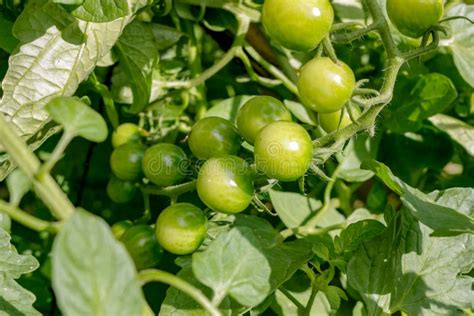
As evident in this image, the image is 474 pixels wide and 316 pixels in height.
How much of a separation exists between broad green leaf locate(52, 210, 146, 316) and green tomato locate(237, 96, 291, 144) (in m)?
0.37

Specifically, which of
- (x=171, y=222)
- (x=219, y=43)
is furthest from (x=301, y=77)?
(x=219, y=43)

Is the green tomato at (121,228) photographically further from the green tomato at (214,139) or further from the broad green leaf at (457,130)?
the broad green leaf at (457,130)

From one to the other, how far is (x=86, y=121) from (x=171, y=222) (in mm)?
296

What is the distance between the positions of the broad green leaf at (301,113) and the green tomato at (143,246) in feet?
1.03

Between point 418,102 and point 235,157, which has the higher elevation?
point 235,157

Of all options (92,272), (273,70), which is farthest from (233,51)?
(92,272)

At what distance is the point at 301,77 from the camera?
32.2 inches

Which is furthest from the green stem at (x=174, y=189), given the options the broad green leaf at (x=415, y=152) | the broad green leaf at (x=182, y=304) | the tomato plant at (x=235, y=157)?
the broad green leaf at (x=415, y=152)

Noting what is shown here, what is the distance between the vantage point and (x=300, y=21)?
0.80 m

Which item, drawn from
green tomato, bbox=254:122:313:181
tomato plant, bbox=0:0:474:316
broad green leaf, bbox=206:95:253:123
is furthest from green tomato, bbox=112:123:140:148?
green tomato, bbox=254:122:313:181

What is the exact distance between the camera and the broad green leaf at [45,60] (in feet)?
3.09

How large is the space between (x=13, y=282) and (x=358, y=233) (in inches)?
16.6

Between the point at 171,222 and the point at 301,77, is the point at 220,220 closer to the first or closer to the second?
the point at 171,222

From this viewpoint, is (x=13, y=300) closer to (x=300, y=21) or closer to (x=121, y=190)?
(x=121, y=190)
